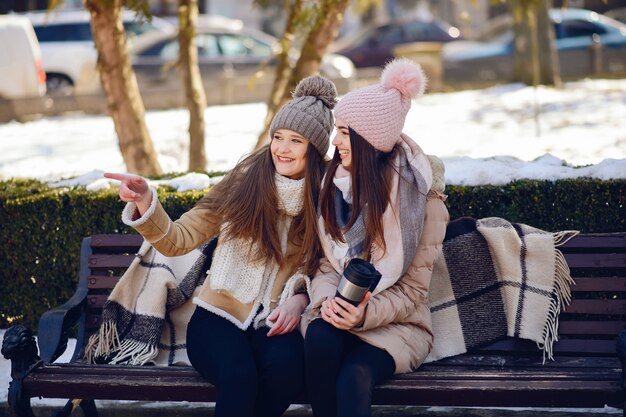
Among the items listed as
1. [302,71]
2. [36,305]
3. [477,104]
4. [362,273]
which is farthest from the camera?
[477,104]

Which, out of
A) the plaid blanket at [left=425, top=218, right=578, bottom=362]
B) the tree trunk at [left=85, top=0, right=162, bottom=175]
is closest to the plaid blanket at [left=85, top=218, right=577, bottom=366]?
the plaid blanket at [left=425, top=218, right=578, bottom=362]

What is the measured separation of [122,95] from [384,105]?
13.6 ft

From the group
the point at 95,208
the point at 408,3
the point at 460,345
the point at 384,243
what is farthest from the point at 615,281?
the point at 408,3

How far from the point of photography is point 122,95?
7.77m

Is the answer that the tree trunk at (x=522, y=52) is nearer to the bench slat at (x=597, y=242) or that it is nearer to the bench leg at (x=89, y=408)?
the bench slat at (x=597, y=242)

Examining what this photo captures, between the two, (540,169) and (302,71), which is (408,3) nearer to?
(302,71)

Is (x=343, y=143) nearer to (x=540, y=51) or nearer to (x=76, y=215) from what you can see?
(x=76, y=215)

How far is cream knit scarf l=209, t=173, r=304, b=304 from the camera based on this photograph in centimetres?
421

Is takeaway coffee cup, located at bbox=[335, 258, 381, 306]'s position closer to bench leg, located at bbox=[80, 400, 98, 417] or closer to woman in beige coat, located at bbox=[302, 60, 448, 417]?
woman in beige coat, located at bbox=[302, 60, 448, 417]

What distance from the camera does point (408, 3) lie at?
40.5 meters

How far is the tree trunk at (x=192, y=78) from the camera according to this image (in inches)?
310

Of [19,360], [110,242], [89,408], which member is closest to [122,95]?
[110,242]

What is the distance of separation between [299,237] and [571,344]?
1247 millimetres

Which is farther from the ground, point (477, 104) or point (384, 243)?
point (384, 243)
